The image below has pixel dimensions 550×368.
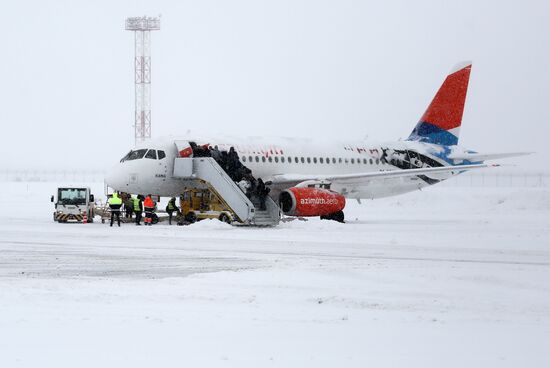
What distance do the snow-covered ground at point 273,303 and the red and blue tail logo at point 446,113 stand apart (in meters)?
22.5

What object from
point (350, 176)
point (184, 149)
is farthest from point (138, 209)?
point (350, 176)

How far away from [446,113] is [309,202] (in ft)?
48.0

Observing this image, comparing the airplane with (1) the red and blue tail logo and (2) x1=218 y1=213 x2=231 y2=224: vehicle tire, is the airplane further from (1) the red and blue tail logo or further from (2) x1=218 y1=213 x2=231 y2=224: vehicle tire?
(2) x1=218 y1=213 x2=231 y2=224: vehicle tire

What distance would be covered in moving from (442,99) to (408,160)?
4.37 m

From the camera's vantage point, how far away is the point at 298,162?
40.8 m

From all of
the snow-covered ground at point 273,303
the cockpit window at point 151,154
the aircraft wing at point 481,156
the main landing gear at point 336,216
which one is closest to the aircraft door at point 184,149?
the cockpit window at point 151,154

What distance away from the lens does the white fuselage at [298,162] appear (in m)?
36.4

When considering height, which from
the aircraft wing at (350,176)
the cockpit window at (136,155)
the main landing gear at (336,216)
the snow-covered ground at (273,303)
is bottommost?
the snow-covered ground at (273,303)

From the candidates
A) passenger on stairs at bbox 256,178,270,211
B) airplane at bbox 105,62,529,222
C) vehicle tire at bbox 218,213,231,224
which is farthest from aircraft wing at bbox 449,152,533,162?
vehicle tire at bbox 218,213,231,224

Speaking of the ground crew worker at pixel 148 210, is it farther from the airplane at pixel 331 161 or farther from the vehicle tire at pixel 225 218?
the vehicle tire at pixel 225 218

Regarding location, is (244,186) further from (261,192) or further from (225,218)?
(225,218)

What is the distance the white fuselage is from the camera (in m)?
36.4

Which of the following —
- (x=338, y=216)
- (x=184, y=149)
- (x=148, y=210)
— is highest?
(x=184, y=149)

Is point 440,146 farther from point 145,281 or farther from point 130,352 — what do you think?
point 130,352
